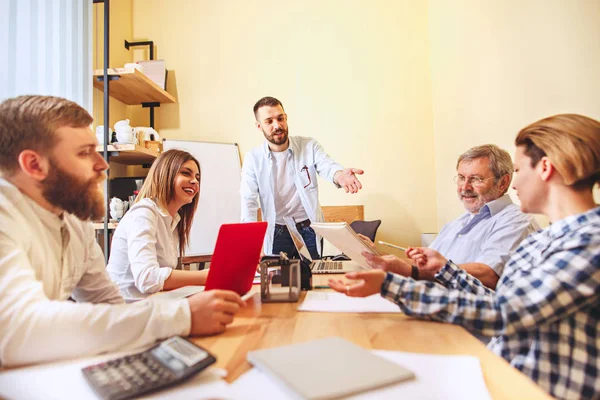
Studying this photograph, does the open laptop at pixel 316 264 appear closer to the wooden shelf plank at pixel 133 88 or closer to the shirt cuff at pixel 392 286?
the shirt cuff at pixel 392 286

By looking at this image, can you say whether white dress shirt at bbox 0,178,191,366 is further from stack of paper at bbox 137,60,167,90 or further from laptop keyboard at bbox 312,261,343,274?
stack of paper at bbox 137,60,167,90

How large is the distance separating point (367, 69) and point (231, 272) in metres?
2.95

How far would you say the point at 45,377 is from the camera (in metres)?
0.57

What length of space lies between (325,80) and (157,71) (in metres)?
1.52

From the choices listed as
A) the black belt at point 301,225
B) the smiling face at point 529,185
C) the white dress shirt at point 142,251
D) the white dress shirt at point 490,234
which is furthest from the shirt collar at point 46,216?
the black belt at point 301,225

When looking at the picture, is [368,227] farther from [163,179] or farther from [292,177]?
[163,179]

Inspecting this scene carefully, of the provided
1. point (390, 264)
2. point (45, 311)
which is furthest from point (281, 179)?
point (45, 311)

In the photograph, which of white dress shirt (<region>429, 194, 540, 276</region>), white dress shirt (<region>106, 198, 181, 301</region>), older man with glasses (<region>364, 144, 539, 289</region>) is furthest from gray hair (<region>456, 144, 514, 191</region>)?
white dress shirt (<region>106, 198, 181, 301</region>)

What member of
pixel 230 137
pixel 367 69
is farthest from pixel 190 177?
→ pixel 367 69

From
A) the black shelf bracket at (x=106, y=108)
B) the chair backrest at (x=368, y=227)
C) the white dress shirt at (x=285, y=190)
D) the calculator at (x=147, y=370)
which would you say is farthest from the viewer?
the chair backrest at (x=368, y=227)

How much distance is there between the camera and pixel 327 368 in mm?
572

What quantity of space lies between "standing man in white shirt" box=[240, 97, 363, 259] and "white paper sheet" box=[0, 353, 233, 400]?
1981 mm

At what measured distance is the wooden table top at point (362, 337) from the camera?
0.58 m

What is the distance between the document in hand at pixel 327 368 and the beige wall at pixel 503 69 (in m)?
1.33
